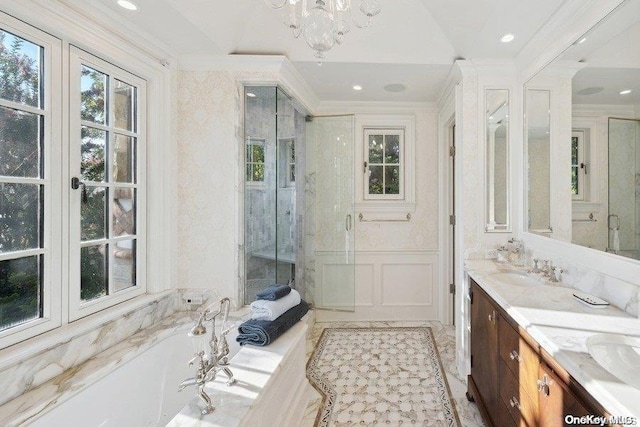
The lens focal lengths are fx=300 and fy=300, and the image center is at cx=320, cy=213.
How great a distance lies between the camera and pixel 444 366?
97.8 inches

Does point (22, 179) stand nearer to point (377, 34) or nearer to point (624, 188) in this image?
point (377, 34)

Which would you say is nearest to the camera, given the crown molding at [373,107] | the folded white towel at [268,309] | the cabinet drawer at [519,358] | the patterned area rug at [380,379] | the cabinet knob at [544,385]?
the cabinet knob at [544,385]

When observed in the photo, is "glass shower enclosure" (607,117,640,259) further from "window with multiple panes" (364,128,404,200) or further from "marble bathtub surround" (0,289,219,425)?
"marble bathtub surround" (0,289,219,425)

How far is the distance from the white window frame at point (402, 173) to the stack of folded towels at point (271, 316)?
1.71 metres

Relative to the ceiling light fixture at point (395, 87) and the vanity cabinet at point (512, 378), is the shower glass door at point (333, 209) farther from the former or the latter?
the vanity cabinet at point (512, 378)

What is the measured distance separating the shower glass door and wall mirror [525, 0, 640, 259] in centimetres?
178

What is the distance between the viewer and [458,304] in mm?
2486

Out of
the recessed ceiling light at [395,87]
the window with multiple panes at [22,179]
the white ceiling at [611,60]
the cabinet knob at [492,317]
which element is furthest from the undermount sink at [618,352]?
the recessed ceiling light at [395,87]

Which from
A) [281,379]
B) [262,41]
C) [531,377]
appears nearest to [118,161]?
[262,41]

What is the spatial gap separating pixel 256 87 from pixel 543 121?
2.10 m

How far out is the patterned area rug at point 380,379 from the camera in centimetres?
192

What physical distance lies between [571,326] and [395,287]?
2.36 m

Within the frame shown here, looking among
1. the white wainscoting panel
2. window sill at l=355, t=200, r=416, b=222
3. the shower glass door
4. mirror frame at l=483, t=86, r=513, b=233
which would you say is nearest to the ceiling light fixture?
the shower glass door

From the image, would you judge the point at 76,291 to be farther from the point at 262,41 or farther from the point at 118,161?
the point at 262,41
